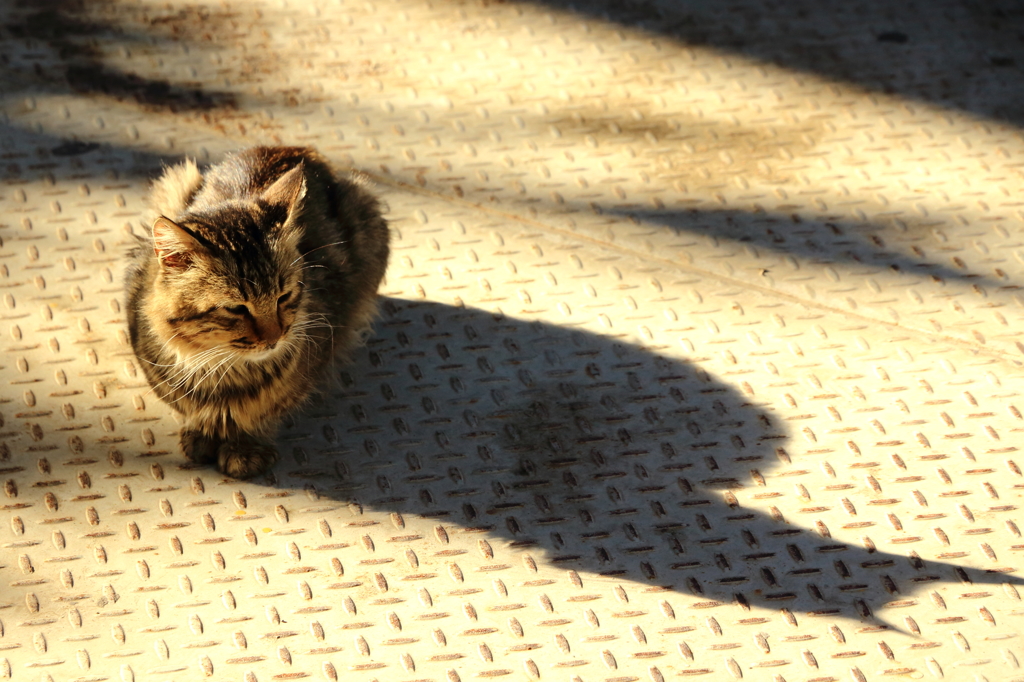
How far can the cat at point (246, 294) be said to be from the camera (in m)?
2.02

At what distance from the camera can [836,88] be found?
3.19 meters

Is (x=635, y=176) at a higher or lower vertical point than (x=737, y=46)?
lower

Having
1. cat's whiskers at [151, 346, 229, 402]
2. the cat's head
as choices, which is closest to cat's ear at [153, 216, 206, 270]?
the cat's head

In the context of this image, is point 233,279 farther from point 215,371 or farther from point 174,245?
point 215,371

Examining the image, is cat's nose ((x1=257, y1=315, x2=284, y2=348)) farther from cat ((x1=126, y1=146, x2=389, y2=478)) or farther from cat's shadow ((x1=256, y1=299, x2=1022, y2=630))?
cat's shadow ((x1=256, y1=299, x2=1022, y2=630))

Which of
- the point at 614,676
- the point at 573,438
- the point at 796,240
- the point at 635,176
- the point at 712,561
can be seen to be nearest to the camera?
the point at 614,676

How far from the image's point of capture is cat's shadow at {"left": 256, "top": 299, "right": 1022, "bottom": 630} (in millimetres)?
1982

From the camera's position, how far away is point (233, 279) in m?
2.02

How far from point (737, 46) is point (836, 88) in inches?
14.4

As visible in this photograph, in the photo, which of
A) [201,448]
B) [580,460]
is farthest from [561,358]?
[201,448]

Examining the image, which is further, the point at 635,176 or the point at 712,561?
the point at 635,176

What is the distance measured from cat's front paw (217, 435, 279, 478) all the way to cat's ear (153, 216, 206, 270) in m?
0.40

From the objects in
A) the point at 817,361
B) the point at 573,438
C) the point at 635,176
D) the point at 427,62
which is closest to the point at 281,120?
the point at 427,62

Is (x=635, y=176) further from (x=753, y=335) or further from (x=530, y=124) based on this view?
(x=753, y=335)
